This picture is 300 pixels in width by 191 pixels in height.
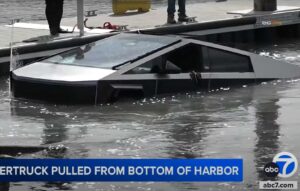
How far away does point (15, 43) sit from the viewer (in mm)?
16406

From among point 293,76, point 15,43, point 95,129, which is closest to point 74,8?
point 15,43

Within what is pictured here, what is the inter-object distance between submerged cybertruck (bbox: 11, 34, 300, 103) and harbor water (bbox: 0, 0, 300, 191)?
0.17 m

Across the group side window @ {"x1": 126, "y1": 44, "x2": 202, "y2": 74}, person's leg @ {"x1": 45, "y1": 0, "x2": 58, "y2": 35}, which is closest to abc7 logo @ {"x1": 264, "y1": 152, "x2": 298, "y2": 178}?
side window @ {"x1": 126, "y1": 44, "x2": 202, "y2": 74}

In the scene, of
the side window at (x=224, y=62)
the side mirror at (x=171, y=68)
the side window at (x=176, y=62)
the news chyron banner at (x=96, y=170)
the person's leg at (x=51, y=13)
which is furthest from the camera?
the person's leg at (x=51, y=13)

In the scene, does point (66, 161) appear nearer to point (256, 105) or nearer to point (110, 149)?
point (110, 149)

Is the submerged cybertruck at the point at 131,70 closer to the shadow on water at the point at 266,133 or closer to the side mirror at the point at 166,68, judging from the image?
the side mirror at the point at 166,68

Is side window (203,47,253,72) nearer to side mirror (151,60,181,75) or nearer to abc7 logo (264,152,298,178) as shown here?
side mirror (151,60,181,75)

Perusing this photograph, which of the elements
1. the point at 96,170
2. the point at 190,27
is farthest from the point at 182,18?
the point at 96,170

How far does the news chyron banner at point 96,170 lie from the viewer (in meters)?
5.95

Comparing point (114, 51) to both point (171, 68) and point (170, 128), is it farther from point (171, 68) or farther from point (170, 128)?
point (170, 128)

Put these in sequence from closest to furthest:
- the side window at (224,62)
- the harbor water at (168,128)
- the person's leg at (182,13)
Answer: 1. the harbor water at (168,128)
2. the side window at (224,62)
3. the person's leg at (182,13)

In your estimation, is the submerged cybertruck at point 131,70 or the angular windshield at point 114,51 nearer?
the submerged cybertruck at point 131,70

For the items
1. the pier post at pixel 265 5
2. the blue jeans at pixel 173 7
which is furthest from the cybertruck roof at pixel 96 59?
the pier post at pixel 265 5

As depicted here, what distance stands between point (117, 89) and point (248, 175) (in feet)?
14.6
